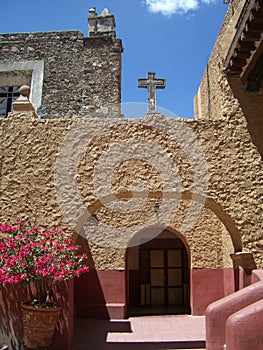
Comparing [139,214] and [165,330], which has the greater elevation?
[139,214]

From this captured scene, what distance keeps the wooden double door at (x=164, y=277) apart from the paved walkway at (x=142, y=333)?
250 centimetres

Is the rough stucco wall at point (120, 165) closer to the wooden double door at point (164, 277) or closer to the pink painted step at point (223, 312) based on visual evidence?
the pink painted step at point (223, 312)

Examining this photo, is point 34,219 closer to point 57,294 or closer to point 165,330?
point 57,294

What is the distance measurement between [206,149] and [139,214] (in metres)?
4.62

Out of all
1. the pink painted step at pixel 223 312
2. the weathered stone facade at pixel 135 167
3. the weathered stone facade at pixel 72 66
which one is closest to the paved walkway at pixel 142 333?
the weathered stone facade at pixel 135 167

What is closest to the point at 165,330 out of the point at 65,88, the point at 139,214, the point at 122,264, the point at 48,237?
the point at 122,264

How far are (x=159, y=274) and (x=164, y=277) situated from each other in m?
0.21

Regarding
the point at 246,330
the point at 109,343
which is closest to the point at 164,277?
the point at 109,343

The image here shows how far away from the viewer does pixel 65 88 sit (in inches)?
484

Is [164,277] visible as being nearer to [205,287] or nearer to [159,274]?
[159,274]

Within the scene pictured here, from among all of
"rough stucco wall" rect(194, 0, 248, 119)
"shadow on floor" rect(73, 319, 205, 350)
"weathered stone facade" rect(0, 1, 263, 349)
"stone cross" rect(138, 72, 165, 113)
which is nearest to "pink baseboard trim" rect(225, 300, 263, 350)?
"weathered stone facade" rect(0, 1, 263, 349)

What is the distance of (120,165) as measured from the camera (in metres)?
7.22

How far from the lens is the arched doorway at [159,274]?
13.7 m

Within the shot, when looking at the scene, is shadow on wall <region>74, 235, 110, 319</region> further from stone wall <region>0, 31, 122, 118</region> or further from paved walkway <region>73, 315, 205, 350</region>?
stone wall <region>0, 31, 122, 118</region>
